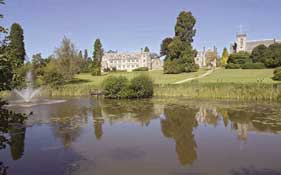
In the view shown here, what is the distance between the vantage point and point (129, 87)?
31.4 m

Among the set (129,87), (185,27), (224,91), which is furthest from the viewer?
(185,27)

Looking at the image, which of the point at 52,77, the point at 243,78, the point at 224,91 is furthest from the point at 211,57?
the point at 224,91

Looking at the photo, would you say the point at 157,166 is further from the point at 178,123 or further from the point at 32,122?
the point at 32,122

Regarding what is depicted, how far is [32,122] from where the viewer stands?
16891 millimetres

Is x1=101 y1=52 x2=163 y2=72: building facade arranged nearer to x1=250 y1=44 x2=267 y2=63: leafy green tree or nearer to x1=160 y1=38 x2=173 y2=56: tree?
x1=160 y1=38 x2=173 y2=56: tree

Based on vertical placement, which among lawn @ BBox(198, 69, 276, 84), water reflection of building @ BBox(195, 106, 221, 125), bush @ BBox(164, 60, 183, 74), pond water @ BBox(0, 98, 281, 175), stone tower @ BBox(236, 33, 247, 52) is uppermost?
stone tower @ BBox(236, 33, 247, 52)

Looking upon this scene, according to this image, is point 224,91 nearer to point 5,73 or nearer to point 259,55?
point 259,55

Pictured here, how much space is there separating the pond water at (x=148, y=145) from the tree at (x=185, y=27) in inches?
1331

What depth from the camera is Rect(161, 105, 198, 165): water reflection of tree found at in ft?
33.1

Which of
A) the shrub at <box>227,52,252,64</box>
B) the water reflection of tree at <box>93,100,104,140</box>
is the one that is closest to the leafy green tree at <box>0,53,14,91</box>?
the water reflection of tree at <box>93,100,104,140</box>

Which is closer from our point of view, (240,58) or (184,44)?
(184,44)

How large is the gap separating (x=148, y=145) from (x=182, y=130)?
3.46m

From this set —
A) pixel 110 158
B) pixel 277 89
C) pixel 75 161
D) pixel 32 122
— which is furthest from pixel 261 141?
pixel 277 89

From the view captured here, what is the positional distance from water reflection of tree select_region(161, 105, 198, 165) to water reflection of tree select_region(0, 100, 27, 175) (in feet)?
18.1
